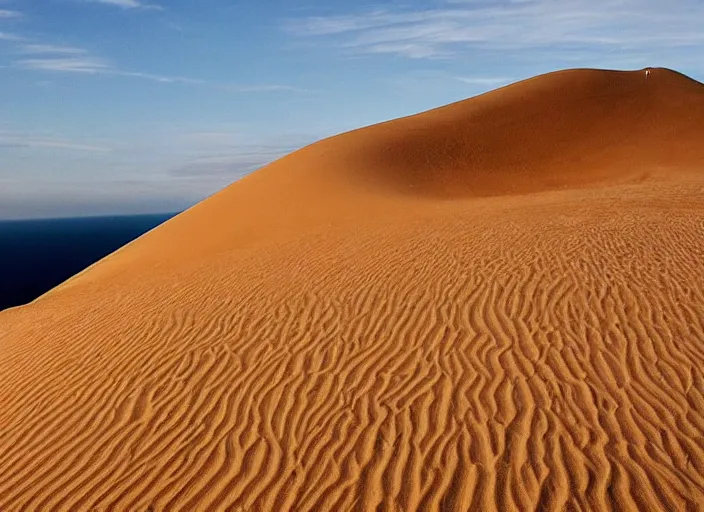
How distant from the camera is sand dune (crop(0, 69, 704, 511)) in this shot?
5461 millimetres

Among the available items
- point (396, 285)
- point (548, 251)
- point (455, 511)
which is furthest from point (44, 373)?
point (548, 251)

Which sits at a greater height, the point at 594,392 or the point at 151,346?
the point at 151,346

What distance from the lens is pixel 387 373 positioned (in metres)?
7.32

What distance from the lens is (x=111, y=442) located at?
21.9 ft

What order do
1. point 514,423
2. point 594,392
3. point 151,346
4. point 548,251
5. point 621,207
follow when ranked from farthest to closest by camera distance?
point 621,207
point 548,251
point 151,346
point 594,392
point 514,423

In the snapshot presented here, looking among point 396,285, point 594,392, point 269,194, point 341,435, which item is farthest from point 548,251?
point 269,194

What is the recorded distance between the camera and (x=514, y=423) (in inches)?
236

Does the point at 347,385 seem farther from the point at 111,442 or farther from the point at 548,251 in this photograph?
the point at 548,251

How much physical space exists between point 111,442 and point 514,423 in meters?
4.33

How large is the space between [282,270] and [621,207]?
918 centimetres

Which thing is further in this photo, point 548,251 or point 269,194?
point 269,194

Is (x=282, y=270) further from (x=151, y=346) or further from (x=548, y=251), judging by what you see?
(x=548, y=251)

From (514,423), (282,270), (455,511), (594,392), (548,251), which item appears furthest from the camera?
(282,270)

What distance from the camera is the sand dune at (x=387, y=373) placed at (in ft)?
17.9
